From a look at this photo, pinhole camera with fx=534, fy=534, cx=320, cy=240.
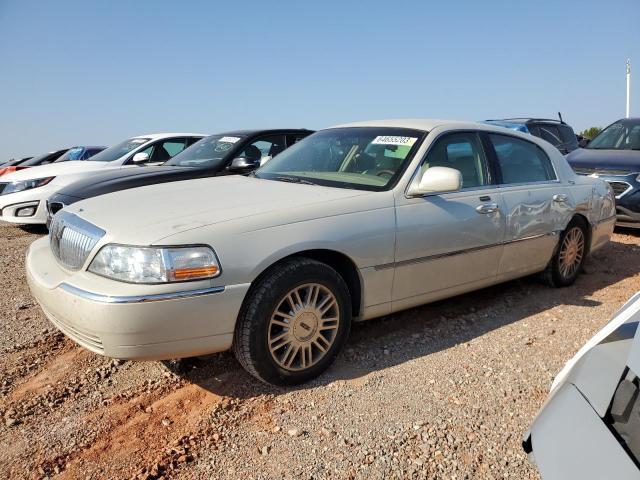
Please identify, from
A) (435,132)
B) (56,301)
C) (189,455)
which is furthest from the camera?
(435,132)

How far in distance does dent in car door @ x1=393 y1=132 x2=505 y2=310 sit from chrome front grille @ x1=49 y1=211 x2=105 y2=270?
1.75 m

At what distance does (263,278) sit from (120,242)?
74 centimetres

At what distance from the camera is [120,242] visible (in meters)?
2.65

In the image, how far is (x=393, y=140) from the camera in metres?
3.82

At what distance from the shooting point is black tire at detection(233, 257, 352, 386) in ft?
9.12

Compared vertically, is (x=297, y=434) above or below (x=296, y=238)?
below

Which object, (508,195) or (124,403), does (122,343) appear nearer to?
(124,403)

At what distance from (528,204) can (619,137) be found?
5385 millimetres

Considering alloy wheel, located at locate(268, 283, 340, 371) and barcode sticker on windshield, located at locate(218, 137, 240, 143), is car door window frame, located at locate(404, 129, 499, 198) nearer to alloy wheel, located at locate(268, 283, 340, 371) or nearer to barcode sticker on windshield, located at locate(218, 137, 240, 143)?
alloy wheel, located at locate(268, 283, 340, 371)

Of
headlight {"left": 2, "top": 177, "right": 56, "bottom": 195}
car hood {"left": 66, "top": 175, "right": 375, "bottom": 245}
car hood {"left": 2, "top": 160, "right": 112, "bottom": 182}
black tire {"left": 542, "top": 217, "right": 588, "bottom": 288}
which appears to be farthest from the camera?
car hood {"left": 2, "top": 160, "right": 112, "bottom": 182}

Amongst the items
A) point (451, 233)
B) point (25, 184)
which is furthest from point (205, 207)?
point (25, 184)

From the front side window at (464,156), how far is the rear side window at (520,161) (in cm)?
19

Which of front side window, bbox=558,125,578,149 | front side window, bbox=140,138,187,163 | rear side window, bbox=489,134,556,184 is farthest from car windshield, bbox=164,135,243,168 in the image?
front side window, bbox=558,125,578,149

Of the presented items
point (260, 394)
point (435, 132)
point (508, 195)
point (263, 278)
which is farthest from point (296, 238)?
point (508, 195)
